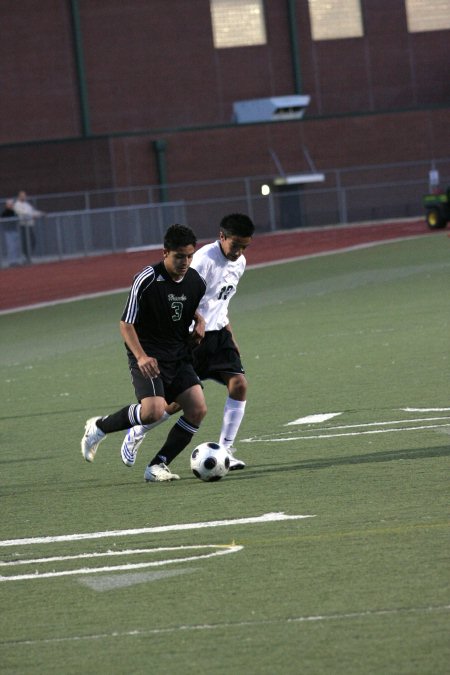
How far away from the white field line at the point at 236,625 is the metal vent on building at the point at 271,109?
4405 cm

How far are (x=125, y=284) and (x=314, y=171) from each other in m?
19.2

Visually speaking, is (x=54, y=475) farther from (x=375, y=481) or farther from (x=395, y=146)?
(x=395, y=146)

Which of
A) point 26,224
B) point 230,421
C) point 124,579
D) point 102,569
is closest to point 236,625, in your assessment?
point 124,579

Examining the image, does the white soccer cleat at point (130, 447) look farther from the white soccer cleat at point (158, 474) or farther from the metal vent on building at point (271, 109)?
the metal vent on building at point (271, 109)

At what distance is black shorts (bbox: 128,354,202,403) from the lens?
390 inches

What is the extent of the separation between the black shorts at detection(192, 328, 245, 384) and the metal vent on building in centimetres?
3947

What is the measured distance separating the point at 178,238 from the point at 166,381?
3.58 ft

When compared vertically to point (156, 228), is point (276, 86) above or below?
above

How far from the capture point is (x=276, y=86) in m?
51.3

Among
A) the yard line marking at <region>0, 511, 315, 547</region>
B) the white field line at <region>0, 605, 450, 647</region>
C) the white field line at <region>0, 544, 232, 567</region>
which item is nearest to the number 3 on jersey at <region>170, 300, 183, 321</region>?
the yard line marking at <region>0, 511, 315, 547</region>

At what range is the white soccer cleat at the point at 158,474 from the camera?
10.0m

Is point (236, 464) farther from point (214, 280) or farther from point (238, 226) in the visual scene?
point (238, 226)

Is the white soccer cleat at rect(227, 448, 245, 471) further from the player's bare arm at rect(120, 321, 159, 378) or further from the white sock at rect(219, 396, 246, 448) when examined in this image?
the player's bare arm at rect(120, 321, 159, 378)

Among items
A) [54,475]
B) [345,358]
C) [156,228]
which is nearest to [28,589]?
[54,475]
